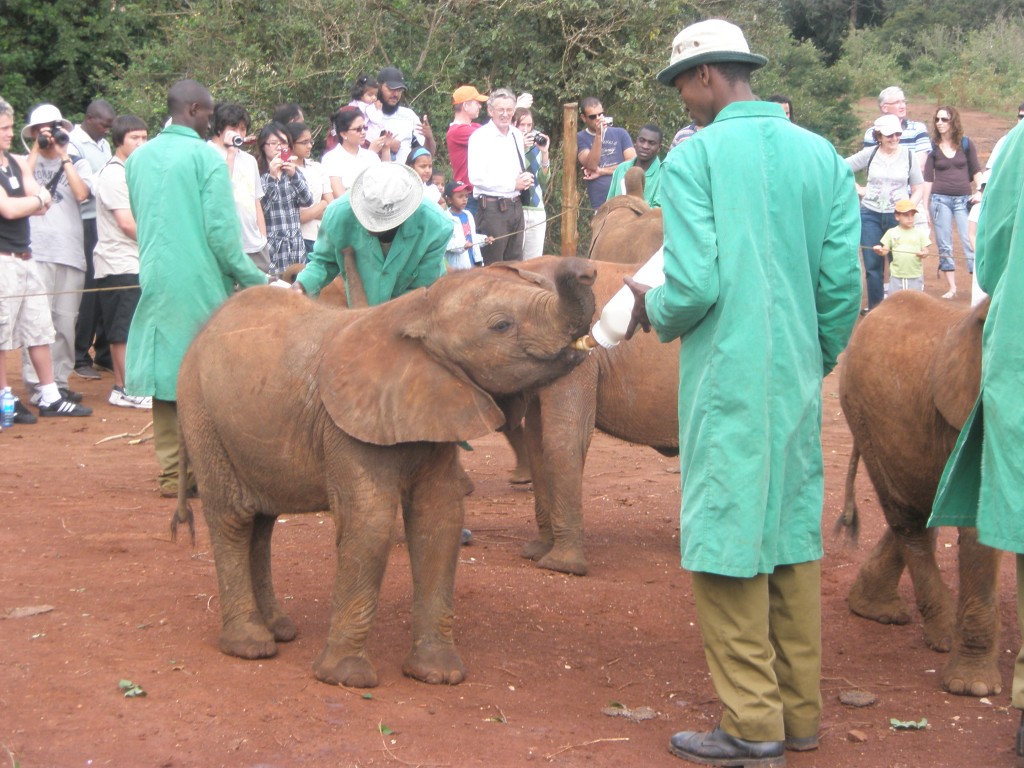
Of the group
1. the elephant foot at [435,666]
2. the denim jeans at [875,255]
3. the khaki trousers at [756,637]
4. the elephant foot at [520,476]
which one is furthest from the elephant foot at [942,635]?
the denim jeans at [875,255]

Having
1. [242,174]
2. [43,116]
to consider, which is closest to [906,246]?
[242,174]

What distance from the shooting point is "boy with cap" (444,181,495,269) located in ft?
40.0

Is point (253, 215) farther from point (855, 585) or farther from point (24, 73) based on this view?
point (24, 73)

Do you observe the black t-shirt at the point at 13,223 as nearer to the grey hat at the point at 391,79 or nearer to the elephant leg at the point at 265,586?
the grey hat at the point at 391,79

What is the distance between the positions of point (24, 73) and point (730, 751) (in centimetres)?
2224

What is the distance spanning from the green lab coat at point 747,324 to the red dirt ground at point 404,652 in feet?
3.00

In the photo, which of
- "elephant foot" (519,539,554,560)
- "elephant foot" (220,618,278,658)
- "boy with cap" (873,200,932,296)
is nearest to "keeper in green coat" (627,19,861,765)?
"elephant foot" (220,618,278,658)

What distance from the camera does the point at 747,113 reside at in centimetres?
448

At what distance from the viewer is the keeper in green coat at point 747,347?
14.3 feet

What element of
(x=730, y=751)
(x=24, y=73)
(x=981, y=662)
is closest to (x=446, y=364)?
(x=730, y=751)

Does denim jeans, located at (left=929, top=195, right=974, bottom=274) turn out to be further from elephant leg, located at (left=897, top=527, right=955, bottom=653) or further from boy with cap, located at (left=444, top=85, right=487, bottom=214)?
elephant leg, located at (left=897, top=527, right=955, bottom=653)

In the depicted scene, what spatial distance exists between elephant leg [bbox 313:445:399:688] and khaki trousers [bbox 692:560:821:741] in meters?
1.31

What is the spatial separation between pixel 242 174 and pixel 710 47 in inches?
270

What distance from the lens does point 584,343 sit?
476cm
